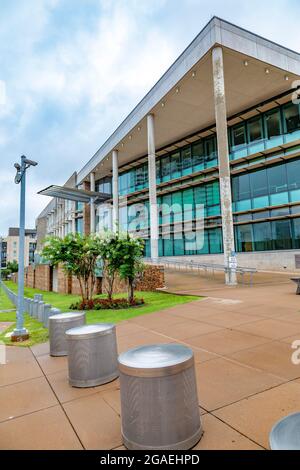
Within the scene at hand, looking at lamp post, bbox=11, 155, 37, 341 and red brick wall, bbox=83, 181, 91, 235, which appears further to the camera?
red brick wall, bbox=83, 181, 91, 235

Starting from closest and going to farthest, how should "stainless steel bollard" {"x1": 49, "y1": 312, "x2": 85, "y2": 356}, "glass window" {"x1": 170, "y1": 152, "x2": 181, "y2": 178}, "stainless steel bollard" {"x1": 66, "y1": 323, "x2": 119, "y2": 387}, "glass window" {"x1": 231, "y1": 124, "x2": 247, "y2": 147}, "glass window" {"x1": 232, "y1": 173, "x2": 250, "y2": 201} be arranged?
"stainless steel bollard" {"x1": 66, "y1": 323, "x2": 119, "y2": 387} → "stainless steel bollard" {"x1": 49, "y1": 312, "x2": 85, "y2": 356} → "glass window" {"x1": 232, "y1": 173, "x2": 250, "y2": 201} → "glass window" {"x1": 231, "y1": 124, "x2": 247, "y2": 147} → "glass window" {"x1": 170, "y1": 152, "x2": 181, "y2": 178}

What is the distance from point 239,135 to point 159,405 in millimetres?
29958

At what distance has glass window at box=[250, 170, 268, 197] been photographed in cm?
2650

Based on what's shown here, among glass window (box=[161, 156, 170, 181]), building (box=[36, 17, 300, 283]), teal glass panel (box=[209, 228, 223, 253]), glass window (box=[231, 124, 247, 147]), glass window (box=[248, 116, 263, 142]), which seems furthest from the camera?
glass window (box=[161, 156, 170, 181])

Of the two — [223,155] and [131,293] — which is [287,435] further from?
[223,155]

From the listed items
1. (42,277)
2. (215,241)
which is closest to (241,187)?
(215,241)

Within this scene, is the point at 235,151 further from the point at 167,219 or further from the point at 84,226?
the point at 84,226

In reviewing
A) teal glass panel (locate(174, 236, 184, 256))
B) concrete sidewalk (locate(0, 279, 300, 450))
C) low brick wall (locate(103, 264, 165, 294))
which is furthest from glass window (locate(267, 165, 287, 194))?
concrete sidewalk (locate(0, 279, 300, 450))

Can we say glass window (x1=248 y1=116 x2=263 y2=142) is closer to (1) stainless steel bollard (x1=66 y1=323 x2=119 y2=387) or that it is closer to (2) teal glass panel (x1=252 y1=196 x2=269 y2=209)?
(2) teal glass panel (x1=252 y1=196 x2=269 y2=209)

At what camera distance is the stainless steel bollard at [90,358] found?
433 centimetres

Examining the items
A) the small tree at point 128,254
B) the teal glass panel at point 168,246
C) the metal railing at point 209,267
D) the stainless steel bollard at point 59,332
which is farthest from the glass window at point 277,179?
the stainless steel bollard at point 59,332

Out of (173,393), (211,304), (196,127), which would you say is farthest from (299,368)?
(196,127)

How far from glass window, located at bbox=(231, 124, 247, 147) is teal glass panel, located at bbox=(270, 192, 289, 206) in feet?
20.5

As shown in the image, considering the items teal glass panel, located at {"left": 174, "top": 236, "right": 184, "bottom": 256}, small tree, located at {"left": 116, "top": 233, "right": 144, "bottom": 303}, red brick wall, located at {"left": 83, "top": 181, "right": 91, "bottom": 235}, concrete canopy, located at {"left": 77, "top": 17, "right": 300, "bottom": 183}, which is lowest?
small tree, located at {"left": 116, "top": 233, "right": 144, "bottom": 303}
